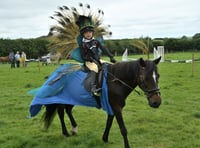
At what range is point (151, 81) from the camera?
16.9 ft

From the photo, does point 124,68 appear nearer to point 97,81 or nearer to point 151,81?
point 97,81

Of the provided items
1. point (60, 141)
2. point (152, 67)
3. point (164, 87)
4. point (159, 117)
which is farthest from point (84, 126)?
point (164, 87)

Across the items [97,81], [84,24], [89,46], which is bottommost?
[97,81]

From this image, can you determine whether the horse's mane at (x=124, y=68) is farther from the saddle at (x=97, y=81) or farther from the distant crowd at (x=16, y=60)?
the distant crowd at (x=16, y=60)

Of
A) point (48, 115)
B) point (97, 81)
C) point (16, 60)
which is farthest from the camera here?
point (16, 60)

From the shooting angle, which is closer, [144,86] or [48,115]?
[144,86]

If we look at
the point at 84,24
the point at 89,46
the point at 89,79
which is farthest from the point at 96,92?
the point at 84,24

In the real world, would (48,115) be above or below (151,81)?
below

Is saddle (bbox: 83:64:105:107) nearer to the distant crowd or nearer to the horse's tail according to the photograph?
the horse's tail

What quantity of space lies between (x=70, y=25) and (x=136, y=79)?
2272 millimetres

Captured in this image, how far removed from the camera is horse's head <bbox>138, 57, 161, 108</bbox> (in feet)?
16.8

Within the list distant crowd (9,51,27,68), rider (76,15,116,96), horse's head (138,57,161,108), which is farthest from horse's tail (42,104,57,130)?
distant crowd (9,51,27,68)

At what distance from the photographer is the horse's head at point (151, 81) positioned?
511 centimetres

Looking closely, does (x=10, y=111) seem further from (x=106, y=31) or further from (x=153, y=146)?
(x=153, y=146)
